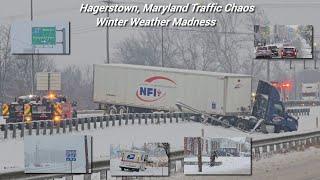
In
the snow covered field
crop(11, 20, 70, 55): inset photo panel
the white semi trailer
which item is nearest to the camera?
the snow covered field

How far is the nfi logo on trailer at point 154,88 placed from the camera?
178ft

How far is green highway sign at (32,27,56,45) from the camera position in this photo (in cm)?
4327

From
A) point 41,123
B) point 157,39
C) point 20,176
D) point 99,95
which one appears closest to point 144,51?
point 157,39

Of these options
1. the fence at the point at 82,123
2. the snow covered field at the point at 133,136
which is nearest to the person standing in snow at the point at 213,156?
the snow covered field at the point at 133,136

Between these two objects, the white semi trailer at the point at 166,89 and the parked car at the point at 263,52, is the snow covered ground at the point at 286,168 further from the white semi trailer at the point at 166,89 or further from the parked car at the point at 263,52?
the white semi trailer at the point at 166,89

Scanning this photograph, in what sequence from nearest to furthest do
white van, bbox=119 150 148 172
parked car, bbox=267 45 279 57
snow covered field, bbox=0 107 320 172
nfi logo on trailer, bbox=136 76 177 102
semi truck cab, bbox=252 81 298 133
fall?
1. white van, bbox=119 150 148 172
2. snow covered field, bbox=0 107 320 172
3. semi truck cab, bbox=252 81 298 133
4. parked car, bbox=267 45 279 57
5. nfi logo on trailer, bbox=136 76 177 102

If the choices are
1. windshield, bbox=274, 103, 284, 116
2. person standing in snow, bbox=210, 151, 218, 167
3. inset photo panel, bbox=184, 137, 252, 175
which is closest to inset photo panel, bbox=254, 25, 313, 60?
windshield, bbox=274, 103, 284, 116

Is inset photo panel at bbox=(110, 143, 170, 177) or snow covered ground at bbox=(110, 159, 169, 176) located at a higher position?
inset photo panel at bbox=(110, 143, 170, 177)

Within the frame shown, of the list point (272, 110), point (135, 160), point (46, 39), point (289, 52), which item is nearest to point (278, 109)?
point (272, 110)

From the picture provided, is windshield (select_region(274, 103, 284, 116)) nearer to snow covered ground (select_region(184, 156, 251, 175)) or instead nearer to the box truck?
the box truck

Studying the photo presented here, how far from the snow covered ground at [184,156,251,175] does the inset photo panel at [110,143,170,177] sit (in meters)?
2.20

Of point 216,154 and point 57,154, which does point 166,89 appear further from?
point 57,154

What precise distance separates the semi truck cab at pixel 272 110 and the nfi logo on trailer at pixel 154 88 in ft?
27.9

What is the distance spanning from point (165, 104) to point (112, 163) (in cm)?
4207
